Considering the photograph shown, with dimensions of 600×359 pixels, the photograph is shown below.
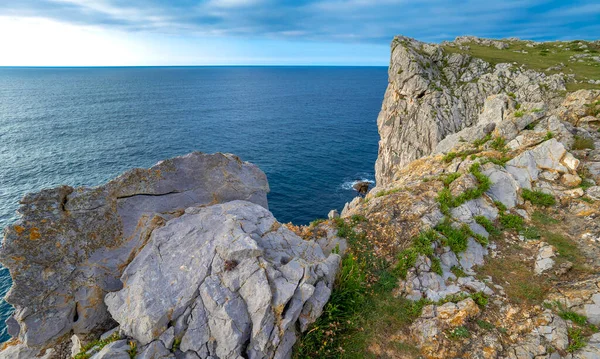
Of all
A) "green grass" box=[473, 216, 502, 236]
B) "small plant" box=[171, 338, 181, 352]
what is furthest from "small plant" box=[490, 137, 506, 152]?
"small plant" box=[171, 338, 181, 352]

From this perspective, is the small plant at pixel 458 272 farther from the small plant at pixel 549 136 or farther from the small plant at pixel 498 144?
the small plant at pixel 549 136

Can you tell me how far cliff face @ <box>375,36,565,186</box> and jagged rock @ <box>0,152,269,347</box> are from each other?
175 feet

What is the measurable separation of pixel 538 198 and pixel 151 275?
19511 millimetres

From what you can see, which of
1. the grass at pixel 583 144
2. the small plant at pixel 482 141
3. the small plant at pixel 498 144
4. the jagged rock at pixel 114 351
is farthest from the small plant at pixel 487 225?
the jagged rock at pixel 114 351

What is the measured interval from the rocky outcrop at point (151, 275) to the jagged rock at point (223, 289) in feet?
0.12

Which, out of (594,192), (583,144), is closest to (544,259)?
(594,192)

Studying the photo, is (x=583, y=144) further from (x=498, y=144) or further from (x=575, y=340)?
(x=575, y=340)

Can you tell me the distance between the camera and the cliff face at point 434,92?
5522 cm

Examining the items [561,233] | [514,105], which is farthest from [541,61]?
[561,233]

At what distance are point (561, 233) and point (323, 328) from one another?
41.9ft

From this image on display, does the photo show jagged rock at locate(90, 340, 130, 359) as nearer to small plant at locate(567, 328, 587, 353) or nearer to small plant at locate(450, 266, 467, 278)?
small plant at locate(450, 266, 467, 278)

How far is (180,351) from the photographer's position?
9.21 metres

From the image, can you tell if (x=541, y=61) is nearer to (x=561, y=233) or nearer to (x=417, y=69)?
(x=417, y=69)

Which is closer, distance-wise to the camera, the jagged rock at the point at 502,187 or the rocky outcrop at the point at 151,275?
the rocky outcrop at the point at 151,275
